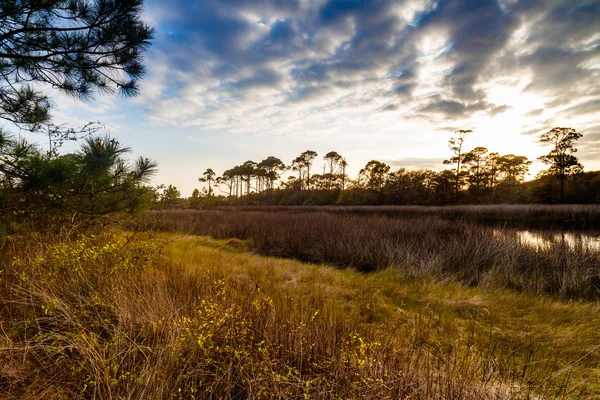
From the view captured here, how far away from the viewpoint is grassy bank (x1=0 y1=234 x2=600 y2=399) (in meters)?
1.70

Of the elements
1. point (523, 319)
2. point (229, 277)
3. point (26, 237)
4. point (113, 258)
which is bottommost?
point (523, 319)

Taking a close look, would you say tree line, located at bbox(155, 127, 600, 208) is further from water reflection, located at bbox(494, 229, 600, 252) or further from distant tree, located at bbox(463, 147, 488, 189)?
water reflection, located at bbox(494, 229, 600, 252)

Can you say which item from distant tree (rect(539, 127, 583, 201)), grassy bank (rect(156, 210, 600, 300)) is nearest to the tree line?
distant tree (rect(539, 127, 583, 201))

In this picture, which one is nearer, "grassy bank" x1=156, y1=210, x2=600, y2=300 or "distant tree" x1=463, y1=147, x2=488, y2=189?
"grassy bank" x1=156, y1=210, x2=600, y2=300

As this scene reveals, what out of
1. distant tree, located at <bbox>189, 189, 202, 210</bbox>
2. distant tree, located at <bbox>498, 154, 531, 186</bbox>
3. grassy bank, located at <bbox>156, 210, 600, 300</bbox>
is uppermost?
distant tree, located at <bbox>498, 154, 531, 186</bbox>

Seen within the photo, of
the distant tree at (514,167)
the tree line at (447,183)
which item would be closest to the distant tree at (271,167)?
the tree line at (447,183)

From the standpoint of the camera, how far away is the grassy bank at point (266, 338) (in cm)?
170

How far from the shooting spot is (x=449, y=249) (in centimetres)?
647

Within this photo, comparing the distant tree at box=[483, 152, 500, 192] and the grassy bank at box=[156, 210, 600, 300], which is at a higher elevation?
the distant tree at box=[483, 152, 500, 192]

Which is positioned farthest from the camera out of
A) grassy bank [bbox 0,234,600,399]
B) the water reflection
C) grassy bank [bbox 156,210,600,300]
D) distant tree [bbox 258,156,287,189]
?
distant tree [bbox 258,156,287,189]

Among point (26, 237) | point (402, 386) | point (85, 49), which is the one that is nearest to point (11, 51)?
point (85, 49)

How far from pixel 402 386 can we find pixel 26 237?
18.2ft

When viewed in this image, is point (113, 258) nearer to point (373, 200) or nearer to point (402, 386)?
Result: point (402, 386)

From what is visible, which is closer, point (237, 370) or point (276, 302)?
point (237, 370)
